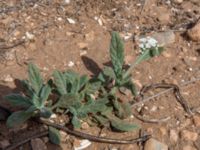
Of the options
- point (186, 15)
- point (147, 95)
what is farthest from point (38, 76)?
point (186, 15)

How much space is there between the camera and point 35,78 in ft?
8.18

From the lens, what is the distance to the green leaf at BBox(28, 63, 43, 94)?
2469 millimetres

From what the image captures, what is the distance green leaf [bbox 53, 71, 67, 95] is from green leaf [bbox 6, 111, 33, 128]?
19 cm

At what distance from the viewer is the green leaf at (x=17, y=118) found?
2.48m

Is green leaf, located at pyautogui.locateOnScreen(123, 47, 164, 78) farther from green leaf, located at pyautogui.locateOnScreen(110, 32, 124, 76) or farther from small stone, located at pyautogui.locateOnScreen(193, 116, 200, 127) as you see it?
small stone, located at pyautogui.locateOnScreen(193, 116, 200, 127)

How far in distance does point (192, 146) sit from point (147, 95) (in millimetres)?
370

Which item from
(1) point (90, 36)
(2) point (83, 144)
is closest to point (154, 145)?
(2) point (83, 144)

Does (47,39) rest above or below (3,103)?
above

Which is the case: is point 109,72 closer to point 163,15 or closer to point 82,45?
point 82,45

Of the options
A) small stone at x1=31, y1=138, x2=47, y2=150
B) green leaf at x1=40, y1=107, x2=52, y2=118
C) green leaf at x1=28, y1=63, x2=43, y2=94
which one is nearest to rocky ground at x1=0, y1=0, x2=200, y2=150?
small stone at x1=31, y1=138, x2=47, y2=150

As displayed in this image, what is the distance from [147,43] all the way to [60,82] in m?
0.70

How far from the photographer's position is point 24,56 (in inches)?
112

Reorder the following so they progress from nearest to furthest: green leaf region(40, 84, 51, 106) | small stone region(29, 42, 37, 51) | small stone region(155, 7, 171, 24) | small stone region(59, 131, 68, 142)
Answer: green leaf region(40, 84, 51, 106), small stone region(59, 131, 68, 142), small stone region(29, 42, 37, 51), small stone region(155, 7, 171, 24)

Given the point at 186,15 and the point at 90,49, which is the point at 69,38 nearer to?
the point at 90,49
